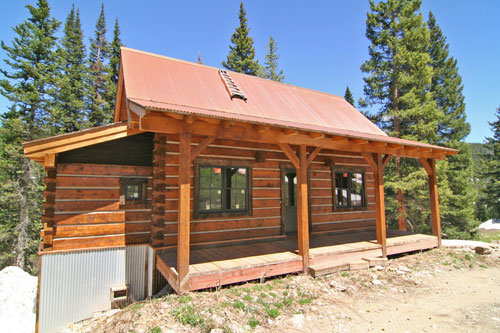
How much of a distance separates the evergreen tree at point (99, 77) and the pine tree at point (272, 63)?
571 inches

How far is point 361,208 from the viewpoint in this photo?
948 cm

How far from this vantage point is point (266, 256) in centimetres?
584

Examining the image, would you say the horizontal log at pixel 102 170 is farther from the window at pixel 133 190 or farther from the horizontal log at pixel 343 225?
the horizontal log at pixel 343 225

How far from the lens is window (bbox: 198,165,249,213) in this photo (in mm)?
6723

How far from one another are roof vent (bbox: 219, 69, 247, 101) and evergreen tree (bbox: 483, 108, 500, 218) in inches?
1146

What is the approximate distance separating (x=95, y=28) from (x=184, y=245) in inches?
1249

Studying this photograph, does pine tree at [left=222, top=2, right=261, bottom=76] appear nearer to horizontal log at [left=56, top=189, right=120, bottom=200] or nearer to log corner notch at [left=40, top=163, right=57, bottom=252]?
horizontal log at [left=56, top=189, right=120, bottom=200]

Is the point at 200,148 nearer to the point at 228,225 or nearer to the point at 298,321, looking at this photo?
the point at 228,225

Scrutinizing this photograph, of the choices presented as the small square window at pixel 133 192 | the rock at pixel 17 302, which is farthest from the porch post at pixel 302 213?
the rock at pixel 17 302

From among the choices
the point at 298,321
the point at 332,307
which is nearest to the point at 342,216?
the point at 332,307

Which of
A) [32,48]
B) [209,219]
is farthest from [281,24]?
[32,48]

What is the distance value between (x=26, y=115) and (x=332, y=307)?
20.1 metres

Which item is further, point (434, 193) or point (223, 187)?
point (434, 193)

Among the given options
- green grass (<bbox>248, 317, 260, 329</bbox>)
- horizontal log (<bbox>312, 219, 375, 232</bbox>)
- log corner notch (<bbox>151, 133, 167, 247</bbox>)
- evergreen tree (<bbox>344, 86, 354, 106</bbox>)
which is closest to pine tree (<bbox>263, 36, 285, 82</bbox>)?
evergreen tree (<bbox>344, 86, 354, 106</bbox>)
